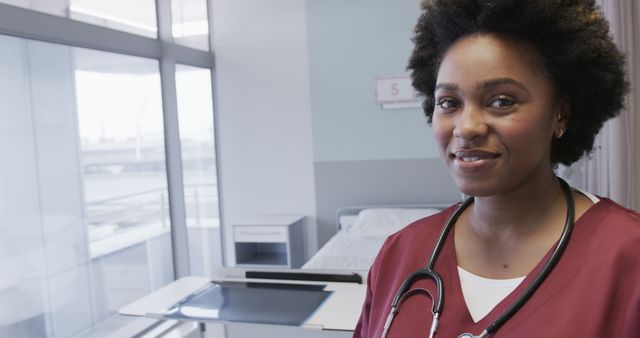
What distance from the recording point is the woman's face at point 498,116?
0.73 metres

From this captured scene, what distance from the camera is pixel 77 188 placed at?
8.83ft

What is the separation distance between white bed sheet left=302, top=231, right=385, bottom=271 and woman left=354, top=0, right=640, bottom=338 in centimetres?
178

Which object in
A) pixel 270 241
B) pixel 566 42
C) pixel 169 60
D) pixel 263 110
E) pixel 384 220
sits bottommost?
pixel 270 241

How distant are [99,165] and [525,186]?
2.62 metres

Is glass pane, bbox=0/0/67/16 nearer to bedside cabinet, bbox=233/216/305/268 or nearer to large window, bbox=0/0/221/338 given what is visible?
large window, bbox=0/0/221/338

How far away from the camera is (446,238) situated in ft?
3.00

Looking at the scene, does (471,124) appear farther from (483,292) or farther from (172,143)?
(172,143)

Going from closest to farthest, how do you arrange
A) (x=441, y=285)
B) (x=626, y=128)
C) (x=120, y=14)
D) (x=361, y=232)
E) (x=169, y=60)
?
(x=441, y=285), (x=626, y=128), (x=120, y=14), (x=361, y=232), (x=169, y=60)

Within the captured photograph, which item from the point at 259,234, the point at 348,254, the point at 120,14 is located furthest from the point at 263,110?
the point at 348,254

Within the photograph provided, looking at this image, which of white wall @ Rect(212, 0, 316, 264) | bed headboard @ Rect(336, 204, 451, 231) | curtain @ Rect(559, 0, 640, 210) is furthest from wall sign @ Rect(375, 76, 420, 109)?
curtain @ Rect(559, 0, 640, 210)

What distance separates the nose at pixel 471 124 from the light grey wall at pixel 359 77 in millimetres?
2933

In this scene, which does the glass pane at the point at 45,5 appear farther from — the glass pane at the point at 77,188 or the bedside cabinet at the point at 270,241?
the bedside cabinet at the point at 270,241

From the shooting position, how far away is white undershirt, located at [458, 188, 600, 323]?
77cm

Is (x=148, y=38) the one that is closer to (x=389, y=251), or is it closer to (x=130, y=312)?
(x=130, y=312)
